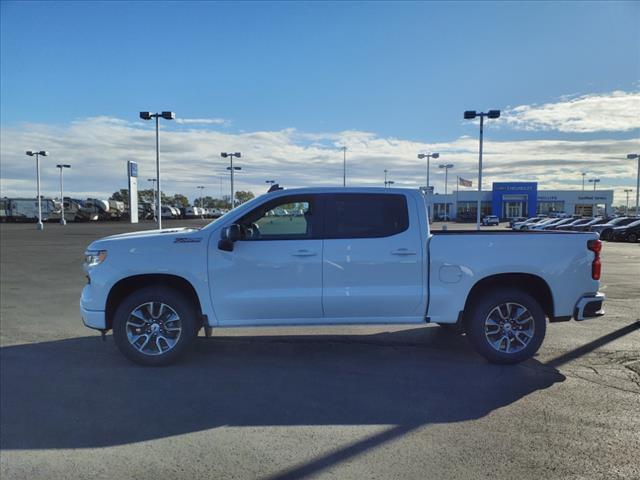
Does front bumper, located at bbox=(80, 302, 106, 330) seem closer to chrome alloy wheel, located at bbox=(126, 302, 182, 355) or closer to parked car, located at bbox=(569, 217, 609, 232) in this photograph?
chrome alloy wheel, located at bbox=(126, 302, 182, 355)

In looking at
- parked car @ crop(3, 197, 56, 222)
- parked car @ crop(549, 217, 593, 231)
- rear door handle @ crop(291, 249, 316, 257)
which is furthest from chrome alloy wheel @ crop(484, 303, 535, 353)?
parked car @ crop(3, 197, 56, 222)

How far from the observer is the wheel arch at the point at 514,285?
18.6 feet

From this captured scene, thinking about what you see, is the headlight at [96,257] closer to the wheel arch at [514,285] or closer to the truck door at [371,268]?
the truck door at [371,268]

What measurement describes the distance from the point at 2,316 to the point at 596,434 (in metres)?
8.65

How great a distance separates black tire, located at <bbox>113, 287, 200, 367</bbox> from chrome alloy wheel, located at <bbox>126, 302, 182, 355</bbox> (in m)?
0.01

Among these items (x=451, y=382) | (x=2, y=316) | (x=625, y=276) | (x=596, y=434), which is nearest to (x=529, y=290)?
(x=451, y=382)

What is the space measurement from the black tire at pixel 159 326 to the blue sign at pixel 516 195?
284 ft

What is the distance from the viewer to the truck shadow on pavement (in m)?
4.06

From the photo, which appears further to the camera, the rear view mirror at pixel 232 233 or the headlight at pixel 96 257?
the headlight at pixel 96 257

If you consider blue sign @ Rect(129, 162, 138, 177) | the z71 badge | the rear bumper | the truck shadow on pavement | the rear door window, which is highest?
blue sign @ Rect(129, 162, 138, 177)

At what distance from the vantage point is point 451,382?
5.02 m

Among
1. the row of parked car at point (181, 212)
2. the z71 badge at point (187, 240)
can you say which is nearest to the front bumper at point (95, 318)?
the z71 badge at point (187, 240)

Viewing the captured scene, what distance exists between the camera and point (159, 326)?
551cm

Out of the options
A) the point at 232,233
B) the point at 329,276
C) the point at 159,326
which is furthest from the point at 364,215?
the point at 159,326
